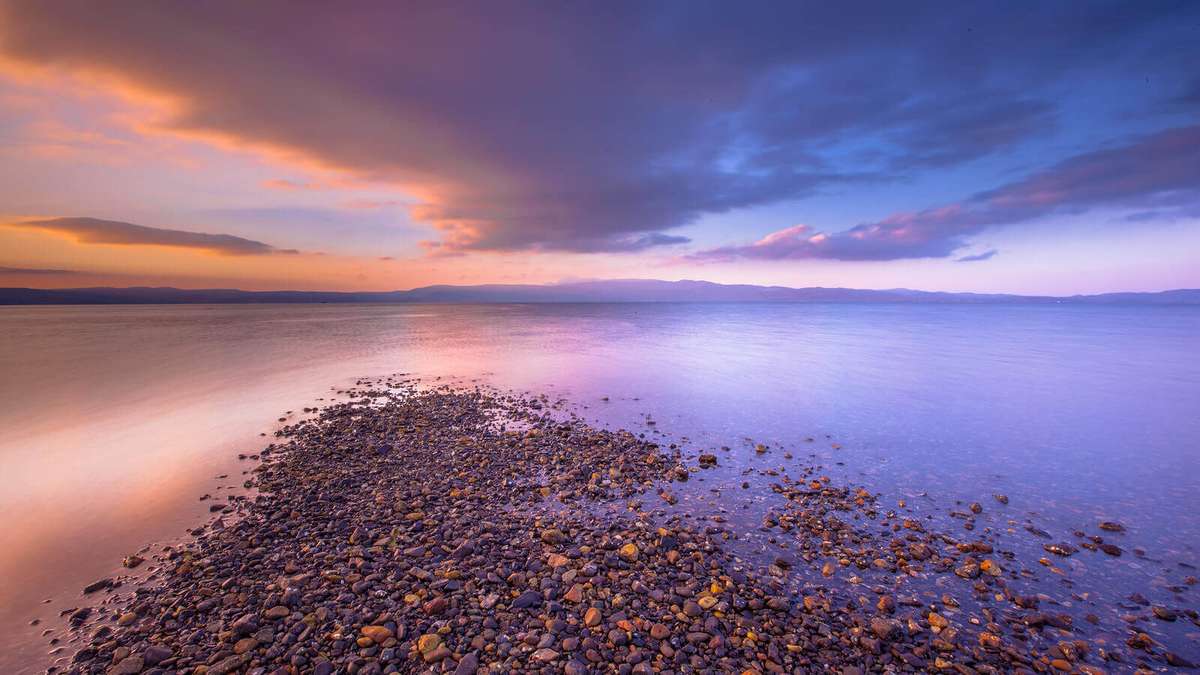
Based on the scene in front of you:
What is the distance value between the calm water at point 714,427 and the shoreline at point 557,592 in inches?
53.1

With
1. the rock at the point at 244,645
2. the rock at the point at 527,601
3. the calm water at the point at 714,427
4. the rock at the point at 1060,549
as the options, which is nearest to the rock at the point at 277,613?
the rock at the point at 244,645

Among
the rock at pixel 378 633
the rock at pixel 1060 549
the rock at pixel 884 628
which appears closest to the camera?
the rock at pixel 378 633

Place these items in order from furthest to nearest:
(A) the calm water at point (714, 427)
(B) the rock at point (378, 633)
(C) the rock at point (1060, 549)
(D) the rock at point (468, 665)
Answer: (A) the calm water at point (714, 427) → (C) the rock at point (1060, 549) → (B) the rock at point (378, 633) → (D) the rock at point (468, 665)

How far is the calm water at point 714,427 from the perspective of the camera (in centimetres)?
791

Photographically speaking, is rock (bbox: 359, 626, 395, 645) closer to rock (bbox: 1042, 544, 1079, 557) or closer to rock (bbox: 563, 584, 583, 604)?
rock (bbox: 563, 584, 583, 604)

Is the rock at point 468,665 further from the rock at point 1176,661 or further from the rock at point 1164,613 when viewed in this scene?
the rock at point 1164,613

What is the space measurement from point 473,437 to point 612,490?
16.6 ft

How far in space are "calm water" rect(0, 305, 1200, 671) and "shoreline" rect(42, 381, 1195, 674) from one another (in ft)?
4.43

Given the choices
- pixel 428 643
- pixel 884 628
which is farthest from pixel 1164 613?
pixel 428 643

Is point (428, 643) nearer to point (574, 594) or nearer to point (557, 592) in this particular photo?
point (557, 592)

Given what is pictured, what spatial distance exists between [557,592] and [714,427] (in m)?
9.70

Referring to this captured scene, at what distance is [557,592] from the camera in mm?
5844

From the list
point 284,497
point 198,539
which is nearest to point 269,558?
point 198,539

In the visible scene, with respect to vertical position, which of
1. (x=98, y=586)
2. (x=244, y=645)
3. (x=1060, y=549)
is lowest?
(x=98, y=586)
